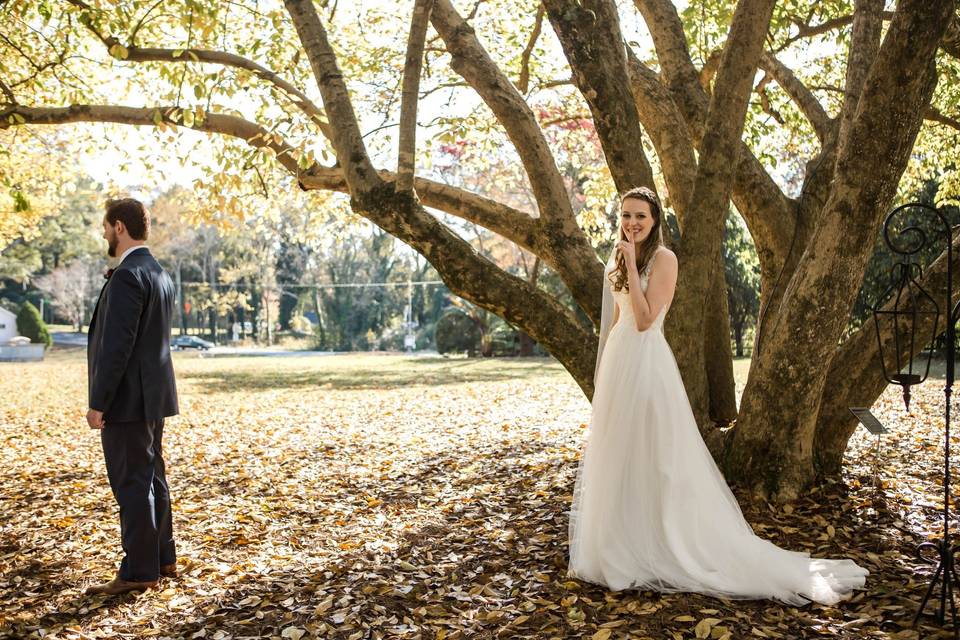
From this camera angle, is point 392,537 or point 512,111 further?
point 512,111

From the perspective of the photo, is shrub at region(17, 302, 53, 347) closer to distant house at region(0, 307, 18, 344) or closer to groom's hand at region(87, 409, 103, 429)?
distant house at region(0, 307, 18, 344)

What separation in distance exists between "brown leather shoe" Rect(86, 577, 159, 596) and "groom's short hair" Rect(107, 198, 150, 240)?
2.08m

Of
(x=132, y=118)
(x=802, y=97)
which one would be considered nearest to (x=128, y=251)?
(x=132, y=118)

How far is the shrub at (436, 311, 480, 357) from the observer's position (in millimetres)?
32469

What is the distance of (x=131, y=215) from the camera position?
4.69 meters

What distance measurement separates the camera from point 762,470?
5875 mm

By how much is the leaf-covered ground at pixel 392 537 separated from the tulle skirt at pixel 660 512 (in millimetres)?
157

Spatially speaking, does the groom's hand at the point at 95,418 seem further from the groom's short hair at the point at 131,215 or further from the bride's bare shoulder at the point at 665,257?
the bride's bare shoulder at the point at 665,257

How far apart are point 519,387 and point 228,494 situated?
1053 cm

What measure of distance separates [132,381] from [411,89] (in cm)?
287

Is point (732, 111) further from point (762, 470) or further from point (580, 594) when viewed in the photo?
point (580, 594)

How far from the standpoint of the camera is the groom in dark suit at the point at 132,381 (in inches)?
177

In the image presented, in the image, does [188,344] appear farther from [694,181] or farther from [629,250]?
[629,250]

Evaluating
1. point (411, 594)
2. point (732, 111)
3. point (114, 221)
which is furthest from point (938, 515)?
point (114, 221)
